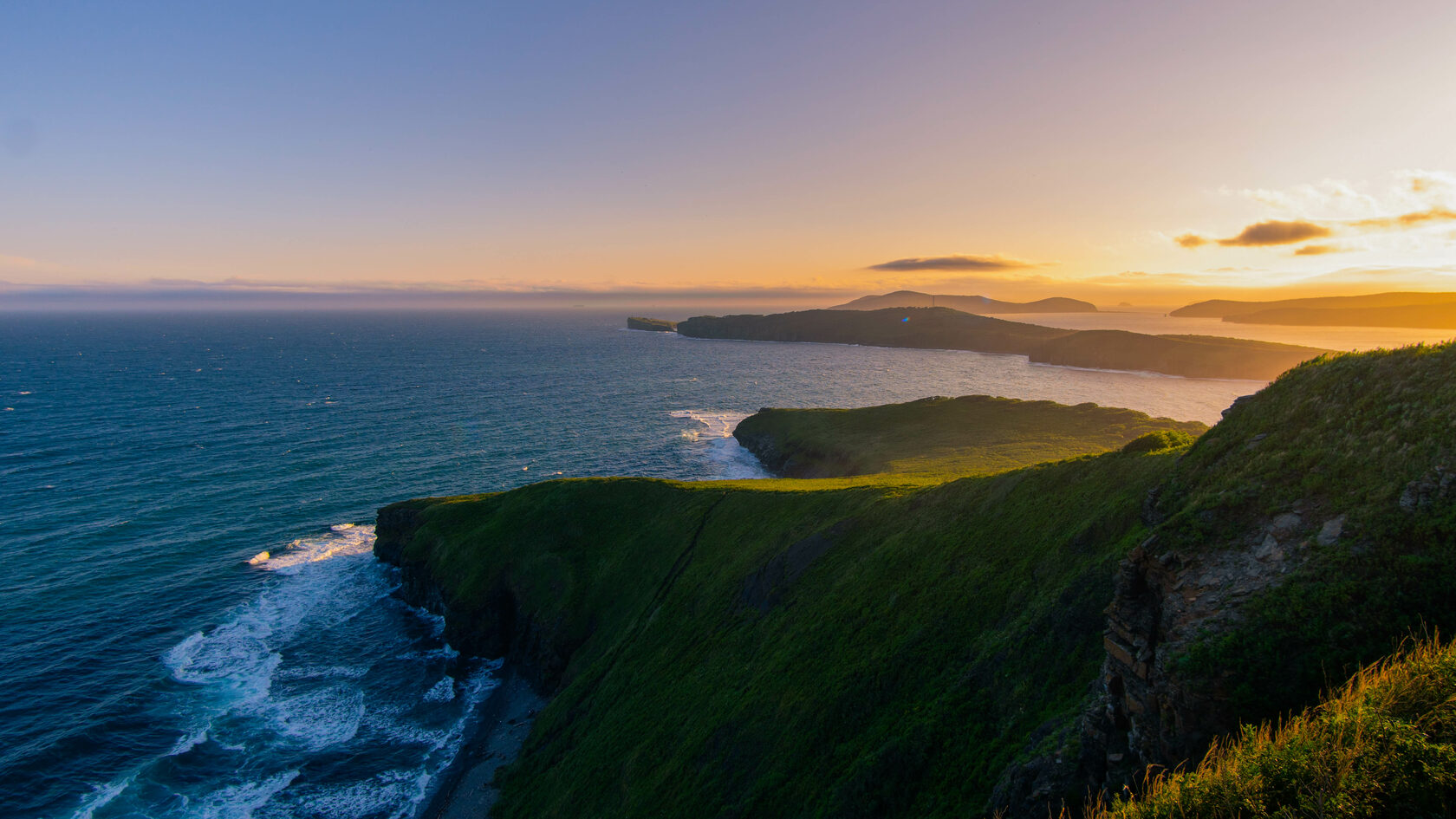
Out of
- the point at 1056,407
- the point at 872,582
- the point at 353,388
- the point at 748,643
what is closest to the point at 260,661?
the point at 748,643

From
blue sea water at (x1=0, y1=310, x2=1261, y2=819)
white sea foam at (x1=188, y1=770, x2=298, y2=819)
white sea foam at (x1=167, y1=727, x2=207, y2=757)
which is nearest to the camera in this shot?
white sea foam at (x1=188, y1=770, x2=298, y2=819)

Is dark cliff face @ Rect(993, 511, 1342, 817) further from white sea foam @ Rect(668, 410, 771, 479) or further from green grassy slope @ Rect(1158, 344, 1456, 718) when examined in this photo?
white sea foam @ Rect(668, 410, 771, 479)

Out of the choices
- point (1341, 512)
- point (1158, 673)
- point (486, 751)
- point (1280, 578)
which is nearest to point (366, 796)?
point (486, 751)

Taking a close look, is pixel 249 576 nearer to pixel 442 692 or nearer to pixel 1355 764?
pixel 442 692

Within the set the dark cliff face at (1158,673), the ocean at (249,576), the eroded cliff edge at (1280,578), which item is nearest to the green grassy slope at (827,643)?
the dark cliff face at (1158,673)

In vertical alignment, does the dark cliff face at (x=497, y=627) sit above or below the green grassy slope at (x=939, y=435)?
below

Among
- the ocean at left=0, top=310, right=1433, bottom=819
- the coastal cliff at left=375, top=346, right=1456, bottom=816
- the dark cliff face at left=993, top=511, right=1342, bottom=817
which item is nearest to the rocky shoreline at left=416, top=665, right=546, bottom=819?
the ocean at left=0, top=310, right=1433, bottom=819

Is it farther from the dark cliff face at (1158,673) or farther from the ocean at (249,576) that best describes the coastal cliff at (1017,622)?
the ocean at (249,576)

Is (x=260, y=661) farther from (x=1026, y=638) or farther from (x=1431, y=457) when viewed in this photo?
(x=1431, y=457)

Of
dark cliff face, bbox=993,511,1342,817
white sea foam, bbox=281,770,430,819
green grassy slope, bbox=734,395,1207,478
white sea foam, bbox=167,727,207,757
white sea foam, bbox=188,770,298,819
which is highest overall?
dark cliff face, bbox=993,511,1342,817
